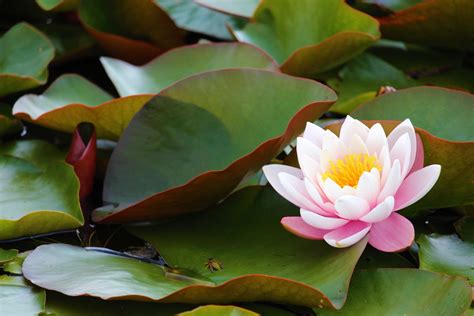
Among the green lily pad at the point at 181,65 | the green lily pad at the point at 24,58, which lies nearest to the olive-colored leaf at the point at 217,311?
the green lily pad at the point at 181,65

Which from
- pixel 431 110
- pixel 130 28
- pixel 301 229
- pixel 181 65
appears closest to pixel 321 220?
pixel 301 229

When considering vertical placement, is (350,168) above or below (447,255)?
above

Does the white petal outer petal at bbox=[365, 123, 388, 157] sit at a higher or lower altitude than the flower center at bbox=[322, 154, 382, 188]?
higher

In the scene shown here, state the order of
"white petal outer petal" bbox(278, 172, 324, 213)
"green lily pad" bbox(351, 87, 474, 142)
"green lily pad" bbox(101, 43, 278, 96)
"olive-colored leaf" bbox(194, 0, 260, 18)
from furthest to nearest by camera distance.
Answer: "olive-colored leaf" bbox(194, 0, 260, 18) → "green lily pad" bbox(101, 43, 278, 96) → "green lily pad" bbox(351, 87, 474, 142) → "white petal outer petal" bbox(278, 172, 324, 213)

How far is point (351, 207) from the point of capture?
2.89 feet

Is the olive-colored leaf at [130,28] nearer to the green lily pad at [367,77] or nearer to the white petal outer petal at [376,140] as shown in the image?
the green lily pad at [367,77]

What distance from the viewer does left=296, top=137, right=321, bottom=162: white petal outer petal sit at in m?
0.96

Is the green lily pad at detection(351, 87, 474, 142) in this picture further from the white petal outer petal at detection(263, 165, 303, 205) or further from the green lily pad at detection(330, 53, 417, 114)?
the green lily pad at detection(330, 53, 417, 114)

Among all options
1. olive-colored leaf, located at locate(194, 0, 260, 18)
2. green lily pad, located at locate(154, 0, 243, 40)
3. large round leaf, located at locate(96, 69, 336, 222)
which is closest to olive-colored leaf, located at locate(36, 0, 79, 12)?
green lily pad, located at locate(154, 0, 243, 40)

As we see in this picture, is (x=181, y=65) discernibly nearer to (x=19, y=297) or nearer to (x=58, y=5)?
(x=58, y=5)

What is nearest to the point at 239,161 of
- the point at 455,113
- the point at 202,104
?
the point at 202,104

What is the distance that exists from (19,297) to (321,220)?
1.35ft

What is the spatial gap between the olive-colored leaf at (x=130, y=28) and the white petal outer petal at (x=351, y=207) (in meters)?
0.79

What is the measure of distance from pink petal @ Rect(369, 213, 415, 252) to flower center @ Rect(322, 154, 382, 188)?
0.06 m
